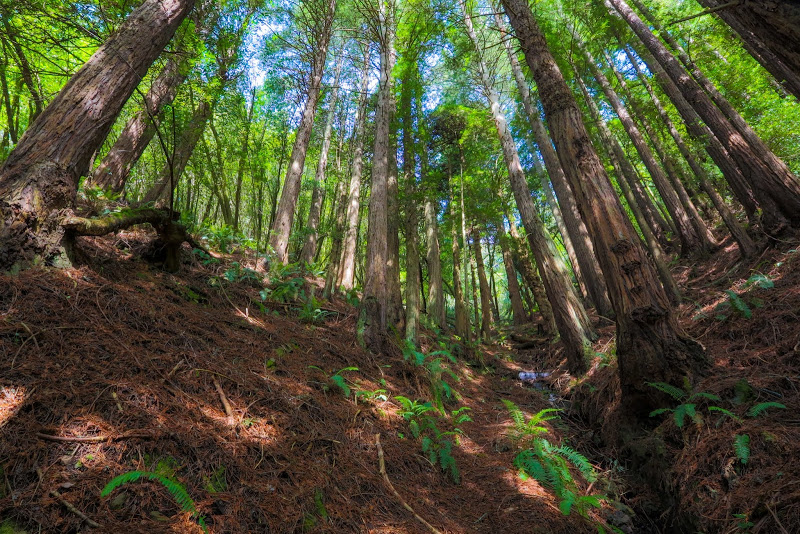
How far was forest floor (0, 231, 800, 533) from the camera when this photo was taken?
1.84 m

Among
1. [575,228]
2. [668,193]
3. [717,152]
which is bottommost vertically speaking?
[575,228]

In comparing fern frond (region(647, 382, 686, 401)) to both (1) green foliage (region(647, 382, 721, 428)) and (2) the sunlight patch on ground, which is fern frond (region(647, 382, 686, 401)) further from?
(2) the sunlight patch on ground

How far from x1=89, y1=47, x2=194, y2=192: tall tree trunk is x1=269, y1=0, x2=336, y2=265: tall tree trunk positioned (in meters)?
2.82

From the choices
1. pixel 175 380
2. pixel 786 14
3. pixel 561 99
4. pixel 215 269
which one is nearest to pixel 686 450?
pixel 786 14

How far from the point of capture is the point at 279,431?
2760 millimetres

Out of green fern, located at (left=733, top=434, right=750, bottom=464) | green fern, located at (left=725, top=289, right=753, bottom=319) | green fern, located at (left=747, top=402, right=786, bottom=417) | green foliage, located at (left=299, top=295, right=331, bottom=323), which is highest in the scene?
green foliage, located at (left=299, top=295, right=331, bottom=323)

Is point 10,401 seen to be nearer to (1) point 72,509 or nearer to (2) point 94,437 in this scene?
(2) point 94,437

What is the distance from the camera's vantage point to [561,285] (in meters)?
A: 6.84

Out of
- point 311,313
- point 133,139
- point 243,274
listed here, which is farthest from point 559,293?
point 133,139

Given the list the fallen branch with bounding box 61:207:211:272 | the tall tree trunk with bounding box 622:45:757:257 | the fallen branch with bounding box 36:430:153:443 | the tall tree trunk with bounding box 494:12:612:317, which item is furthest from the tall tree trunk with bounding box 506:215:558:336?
the fallen branch with bounding box 36:430:153:443

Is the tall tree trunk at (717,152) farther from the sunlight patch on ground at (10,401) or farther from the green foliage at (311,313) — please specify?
the sunlight patch on ground at (10,401)

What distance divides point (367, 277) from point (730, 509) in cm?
Result: 483

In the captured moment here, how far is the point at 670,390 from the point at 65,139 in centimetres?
657

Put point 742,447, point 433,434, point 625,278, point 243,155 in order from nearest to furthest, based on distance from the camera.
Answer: point 742,447
point 625,278
point 433,434
point 243,155
